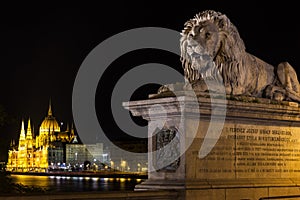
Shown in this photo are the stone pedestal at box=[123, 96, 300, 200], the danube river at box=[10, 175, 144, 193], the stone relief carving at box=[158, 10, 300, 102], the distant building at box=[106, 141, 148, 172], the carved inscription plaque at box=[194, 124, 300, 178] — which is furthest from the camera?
the distant building at box=[106, 141, 148, 172]

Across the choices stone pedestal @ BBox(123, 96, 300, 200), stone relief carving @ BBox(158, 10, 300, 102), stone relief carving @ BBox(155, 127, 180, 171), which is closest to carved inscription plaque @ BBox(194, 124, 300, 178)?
stone pedestal @ BBox(123, 96, 300, 200)

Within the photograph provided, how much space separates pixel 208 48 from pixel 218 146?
217cm

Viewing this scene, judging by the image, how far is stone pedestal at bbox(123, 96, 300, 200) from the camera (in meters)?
13.3

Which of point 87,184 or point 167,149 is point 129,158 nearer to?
point 87,184

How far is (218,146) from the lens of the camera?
14.1 metres

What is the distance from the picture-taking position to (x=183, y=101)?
42.6 ft

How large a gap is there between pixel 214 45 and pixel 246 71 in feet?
3.75

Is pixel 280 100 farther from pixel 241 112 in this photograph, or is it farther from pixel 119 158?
pixel 119 158

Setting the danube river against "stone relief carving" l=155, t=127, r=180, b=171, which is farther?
the danube river

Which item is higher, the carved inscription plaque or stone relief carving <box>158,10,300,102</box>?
stone relief carving <box>158,10,300,102</box>

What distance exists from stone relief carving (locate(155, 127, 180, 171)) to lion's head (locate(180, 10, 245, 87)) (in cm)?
161

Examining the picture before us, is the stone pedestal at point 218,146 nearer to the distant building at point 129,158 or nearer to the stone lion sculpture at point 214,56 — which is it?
the stone lion sculpture at point 214,56

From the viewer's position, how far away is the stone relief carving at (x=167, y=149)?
526 inches

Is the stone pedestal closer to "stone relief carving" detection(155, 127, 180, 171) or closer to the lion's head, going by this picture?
"stone relief carving" detection(155, 127, 180, 171)
